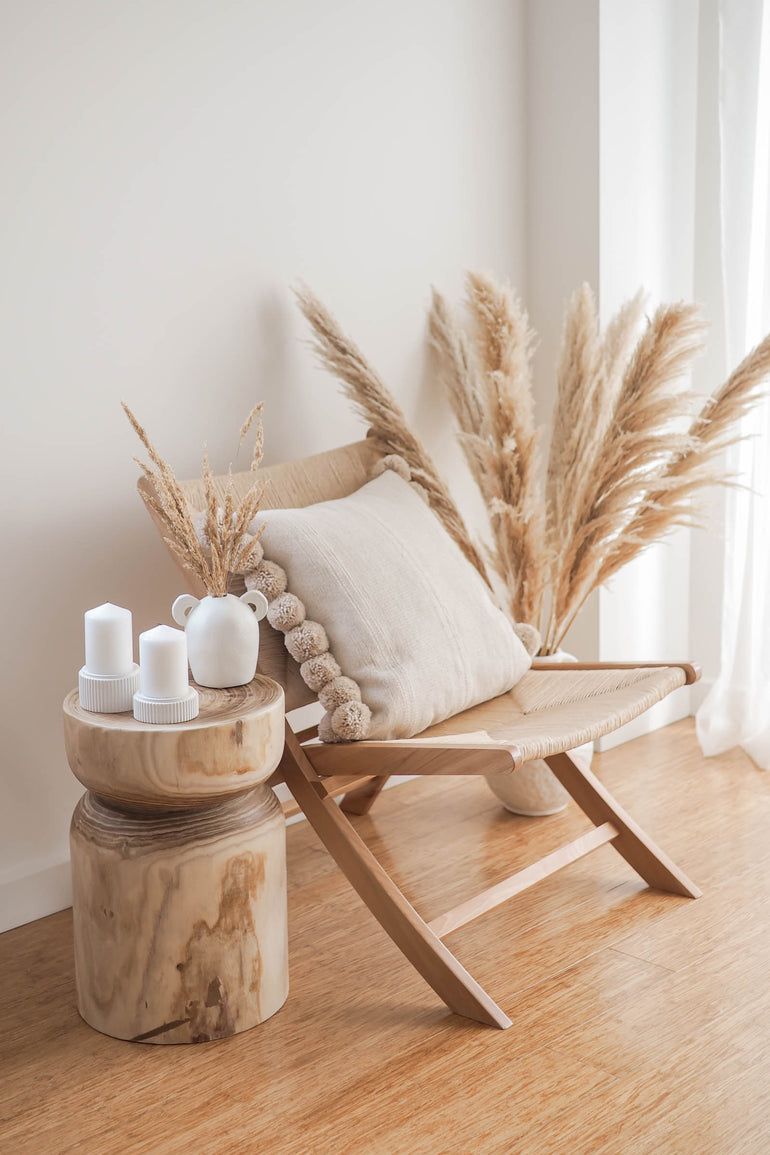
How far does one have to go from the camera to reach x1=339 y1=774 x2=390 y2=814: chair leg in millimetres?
2203

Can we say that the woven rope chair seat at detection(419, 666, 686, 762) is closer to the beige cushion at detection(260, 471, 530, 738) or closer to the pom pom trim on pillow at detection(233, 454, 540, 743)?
the beige cushion at detection(260, 471, 530, 738)

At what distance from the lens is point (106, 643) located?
150 cm

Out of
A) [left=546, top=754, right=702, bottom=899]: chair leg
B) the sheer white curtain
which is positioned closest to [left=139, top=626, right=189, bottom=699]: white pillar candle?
[left=546, top=754, right=702, bottom=899]: chair leg

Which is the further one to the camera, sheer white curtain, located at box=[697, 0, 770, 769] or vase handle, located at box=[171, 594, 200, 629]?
sheer white curtain, located at box=[697, 0, 770, 769]

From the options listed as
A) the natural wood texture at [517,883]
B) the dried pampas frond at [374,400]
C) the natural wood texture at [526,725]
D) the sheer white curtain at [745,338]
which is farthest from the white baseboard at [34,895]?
the sheer white curtain at [745,338]

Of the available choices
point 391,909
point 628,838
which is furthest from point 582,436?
point 391,909

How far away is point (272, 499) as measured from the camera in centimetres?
194

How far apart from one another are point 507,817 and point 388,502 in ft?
2.45

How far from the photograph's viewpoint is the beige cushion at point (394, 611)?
170 centimetres

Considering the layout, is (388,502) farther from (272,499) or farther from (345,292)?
(345,292)

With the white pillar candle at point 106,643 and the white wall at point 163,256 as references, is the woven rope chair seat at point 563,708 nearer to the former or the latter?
the white pillar candle at point 106,643

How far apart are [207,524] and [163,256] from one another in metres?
0.64

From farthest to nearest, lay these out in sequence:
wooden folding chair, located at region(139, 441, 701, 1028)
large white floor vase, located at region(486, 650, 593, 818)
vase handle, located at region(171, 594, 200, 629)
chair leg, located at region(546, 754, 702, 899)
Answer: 1. large white floor vase, located at region(486, 650, 593, 818)
2. chair leg, located at region(546, 754, 702, 899)
3. vase handle, located at region(171, 594, 200, 629)
4. wooden folding chair, located at region(139, 441, 701, 1028)

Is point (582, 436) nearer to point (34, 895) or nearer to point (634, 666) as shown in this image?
point (634, 666)
